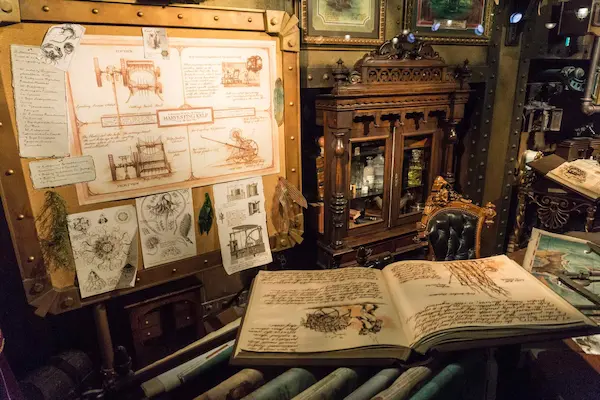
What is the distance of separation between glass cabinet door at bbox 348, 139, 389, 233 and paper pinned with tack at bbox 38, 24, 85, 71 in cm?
185

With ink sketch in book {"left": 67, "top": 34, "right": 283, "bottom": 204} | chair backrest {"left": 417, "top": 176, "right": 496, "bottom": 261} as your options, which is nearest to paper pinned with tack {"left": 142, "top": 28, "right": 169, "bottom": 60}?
ink sketch in book {"left": 67, "top": 34, "right": 283, "bottom": 204}

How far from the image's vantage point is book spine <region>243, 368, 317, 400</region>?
2.82ft

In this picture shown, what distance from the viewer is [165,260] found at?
2.27 metres

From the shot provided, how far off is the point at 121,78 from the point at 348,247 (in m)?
1.86

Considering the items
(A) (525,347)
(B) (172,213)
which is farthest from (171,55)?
(A) (525,347)

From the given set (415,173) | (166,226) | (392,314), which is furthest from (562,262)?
(166,226)

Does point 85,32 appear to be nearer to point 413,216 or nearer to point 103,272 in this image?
point 103,272

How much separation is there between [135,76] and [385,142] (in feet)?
5.87

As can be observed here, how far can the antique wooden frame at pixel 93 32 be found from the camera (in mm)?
1706

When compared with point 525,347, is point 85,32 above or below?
above

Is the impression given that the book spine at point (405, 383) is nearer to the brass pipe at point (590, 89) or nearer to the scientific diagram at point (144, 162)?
the scientific diagram at point (144, 162)

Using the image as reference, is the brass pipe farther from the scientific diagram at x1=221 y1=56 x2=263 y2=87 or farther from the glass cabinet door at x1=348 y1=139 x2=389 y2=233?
the scientific diagram at x1=221 y1=56 x2=263 y2=87

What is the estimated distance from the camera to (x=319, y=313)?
1.17 m

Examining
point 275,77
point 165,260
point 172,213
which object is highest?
point 275,77
